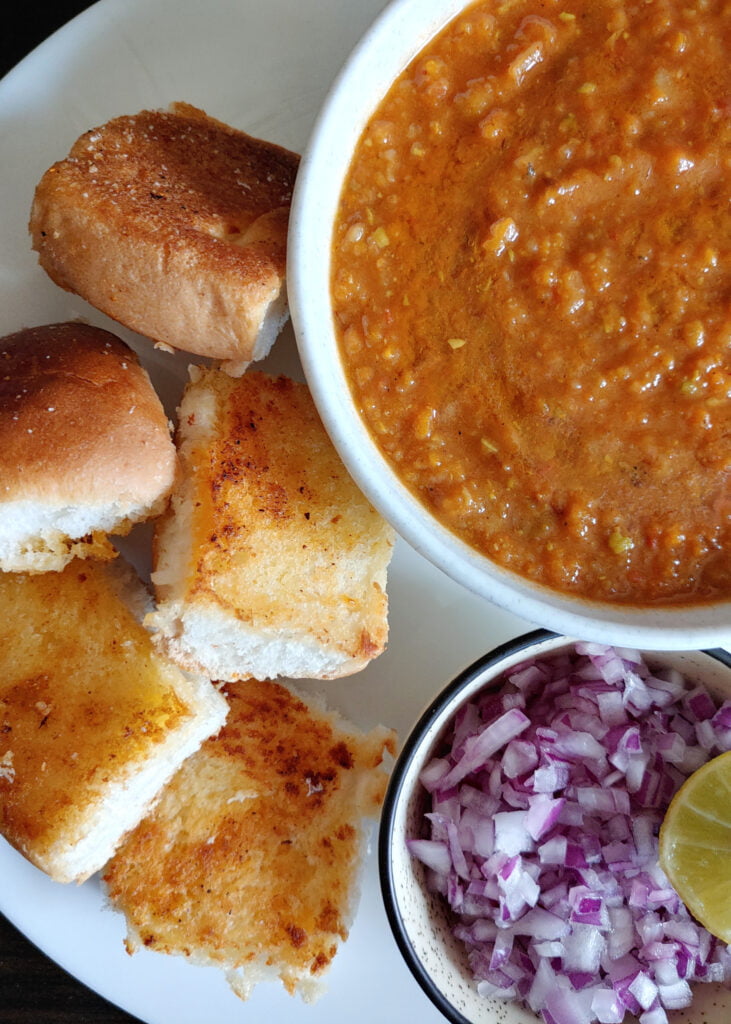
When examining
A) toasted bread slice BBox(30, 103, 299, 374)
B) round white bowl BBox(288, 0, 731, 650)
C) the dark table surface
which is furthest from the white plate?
round white bowl BBox(288, 0, 731, 650)

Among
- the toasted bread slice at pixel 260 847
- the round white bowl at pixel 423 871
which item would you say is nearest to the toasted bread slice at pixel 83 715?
the toasted bread slice at pixel 260 847

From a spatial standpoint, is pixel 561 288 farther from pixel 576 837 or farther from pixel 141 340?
pixel 576 837

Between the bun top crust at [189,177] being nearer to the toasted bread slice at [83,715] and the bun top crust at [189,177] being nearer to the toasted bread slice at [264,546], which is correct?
the toasted bread slice at [264,546]

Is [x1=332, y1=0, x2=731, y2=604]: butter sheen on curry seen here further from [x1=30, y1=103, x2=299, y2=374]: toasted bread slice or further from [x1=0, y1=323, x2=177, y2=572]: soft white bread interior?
[x1=0, y1=323, x2=177, y2=572]: soft white bread interior

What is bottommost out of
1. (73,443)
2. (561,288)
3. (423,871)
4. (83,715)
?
(423,871)

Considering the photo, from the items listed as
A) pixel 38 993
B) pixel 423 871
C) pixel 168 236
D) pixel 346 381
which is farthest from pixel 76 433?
pixel 38 993
